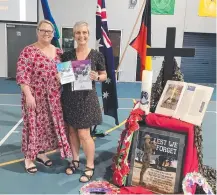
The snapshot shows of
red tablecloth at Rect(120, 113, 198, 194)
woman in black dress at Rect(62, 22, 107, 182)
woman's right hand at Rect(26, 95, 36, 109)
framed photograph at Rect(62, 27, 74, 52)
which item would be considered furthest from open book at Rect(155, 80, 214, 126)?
framed photograph at Rect(62, 27, 74, 52)

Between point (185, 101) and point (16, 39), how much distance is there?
6.82 m

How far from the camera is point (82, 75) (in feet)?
7.54

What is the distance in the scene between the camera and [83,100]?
235 cm

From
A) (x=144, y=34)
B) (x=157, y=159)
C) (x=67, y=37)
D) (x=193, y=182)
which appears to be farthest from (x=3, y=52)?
(x=193, y=182)

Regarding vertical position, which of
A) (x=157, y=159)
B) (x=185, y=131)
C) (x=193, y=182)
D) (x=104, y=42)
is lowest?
(x=193, y=182)

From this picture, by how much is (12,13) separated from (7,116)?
4113 mm

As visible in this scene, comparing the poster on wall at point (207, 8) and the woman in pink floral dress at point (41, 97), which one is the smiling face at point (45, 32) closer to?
the woman in pink floral dress at point (41, 97)

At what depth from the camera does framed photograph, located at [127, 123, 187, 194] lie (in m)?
2.11

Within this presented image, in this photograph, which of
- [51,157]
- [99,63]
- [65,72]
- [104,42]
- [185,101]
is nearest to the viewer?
[185,101]

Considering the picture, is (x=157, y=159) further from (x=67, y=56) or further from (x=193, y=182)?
(x=67, y=56)

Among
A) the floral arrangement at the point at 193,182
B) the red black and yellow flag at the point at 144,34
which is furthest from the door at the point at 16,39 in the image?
the floral arrangement at the point at 193,182

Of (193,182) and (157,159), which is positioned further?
(157,159)

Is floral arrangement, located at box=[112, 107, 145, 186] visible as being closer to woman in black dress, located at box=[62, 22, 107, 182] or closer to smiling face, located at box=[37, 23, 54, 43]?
woman in black dress, located at box=[62, 22, 107, 182]

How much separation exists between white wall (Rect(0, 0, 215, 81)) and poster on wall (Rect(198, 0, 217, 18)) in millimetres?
126
